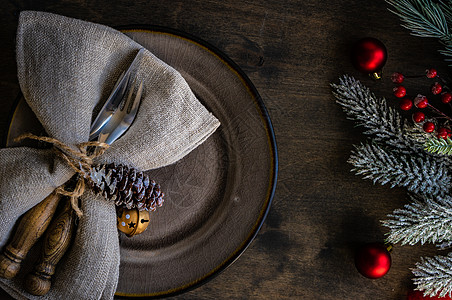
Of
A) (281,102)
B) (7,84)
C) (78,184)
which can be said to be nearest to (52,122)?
(78,184)

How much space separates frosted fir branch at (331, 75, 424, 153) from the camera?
0.63 metres

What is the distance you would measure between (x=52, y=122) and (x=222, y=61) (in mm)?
277

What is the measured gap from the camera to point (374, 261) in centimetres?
62

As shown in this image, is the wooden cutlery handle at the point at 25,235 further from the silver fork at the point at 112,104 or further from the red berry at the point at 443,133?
the red berry at the point at 443,133

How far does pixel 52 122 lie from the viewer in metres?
0.51

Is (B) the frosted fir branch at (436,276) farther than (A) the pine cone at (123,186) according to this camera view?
Yes

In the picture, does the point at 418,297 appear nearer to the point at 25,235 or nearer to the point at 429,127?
the point at 429,127

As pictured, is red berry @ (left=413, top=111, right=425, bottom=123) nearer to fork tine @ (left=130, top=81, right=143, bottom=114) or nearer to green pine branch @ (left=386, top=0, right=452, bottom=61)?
green pine branch @ (left=386, top=0, right=452, bottom=61)

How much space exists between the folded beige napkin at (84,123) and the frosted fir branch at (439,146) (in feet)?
1.17

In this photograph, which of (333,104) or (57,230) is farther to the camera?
(333,104)

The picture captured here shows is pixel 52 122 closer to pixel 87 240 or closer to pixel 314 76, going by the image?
pixel 87 240

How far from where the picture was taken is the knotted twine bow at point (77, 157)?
0.48m

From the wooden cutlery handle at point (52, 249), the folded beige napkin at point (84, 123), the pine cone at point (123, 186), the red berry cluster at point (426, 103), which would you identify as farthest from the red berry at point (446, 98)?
the wooden cutlery handle at point (52, 249)

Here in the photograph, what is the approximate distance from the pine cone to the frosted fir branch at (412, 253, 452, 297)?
474mm
